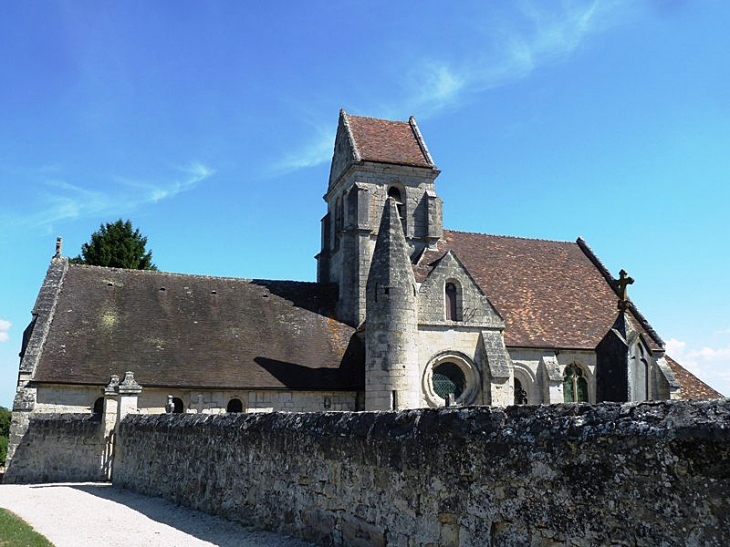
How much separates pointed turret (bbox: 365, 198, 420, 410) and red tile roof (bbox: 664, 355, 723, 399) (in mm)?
10819

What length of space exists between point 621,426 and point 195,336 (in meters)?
19.2

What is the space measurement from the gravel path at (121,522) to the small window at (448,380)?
34.9 ft

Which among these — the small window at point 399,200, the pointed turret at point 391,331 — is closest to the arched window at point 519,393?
the pointed turret at point 391,331

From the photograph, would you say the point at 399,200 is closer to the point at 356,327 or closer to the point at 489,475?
the point at 356,327

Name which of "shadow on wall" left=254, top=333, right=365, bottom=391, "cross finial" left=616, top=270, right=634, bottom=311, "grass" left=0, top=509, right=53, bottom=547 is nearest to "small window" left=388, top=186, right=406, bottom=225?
"shadow on wall" left=254, top=333, right=365, bottom=391

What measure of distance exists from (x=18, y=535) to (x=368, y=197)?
18.7 m

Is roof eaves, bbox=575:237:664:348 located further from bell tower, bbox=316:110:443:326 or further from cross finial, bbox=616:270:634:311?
cross finial, bbox=616:270:634:311

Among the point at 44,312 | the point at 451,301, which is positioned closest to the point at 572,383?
the point at 451,301

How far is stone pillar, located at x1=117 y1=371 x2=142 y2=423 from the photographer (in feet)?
50.9

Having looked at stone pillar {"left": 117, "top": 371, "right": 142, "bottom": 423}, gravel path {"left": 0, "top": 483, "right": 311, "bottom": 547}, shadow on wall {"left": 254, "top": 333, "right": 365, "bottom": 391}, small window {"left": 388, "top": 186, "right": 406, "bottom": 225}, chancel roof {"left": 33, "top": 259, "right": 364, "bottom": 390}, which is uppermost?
small window {"left": 388, "top": 186, "right": 406, "bottom": 225}

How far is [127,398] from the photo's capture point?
1577cm

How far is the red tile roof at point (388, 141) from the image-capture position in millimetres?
26719

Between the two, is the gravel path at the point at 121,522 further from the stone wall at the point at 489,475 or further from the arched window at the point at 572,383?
the arched window at the point at 572,383

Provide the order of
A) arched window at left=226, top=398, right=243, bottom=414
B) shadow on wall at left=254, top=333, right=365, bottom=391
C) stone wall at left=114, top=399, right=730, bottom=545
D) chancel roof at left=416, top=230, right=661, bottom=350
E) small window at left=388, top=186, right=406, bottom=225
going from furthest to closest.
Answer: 1. small window at left=388, top=186, right=406, bottom=225
2. chancel roof at left=416, top=230, right=661, bottom=350
3. shadow on wall at left=254, top=333, right=365, bottom=391
4. arched window at left=226, top=398, right=243, bottom=414
5. stone wall at left=114, top=399, right=730, bottom=545
